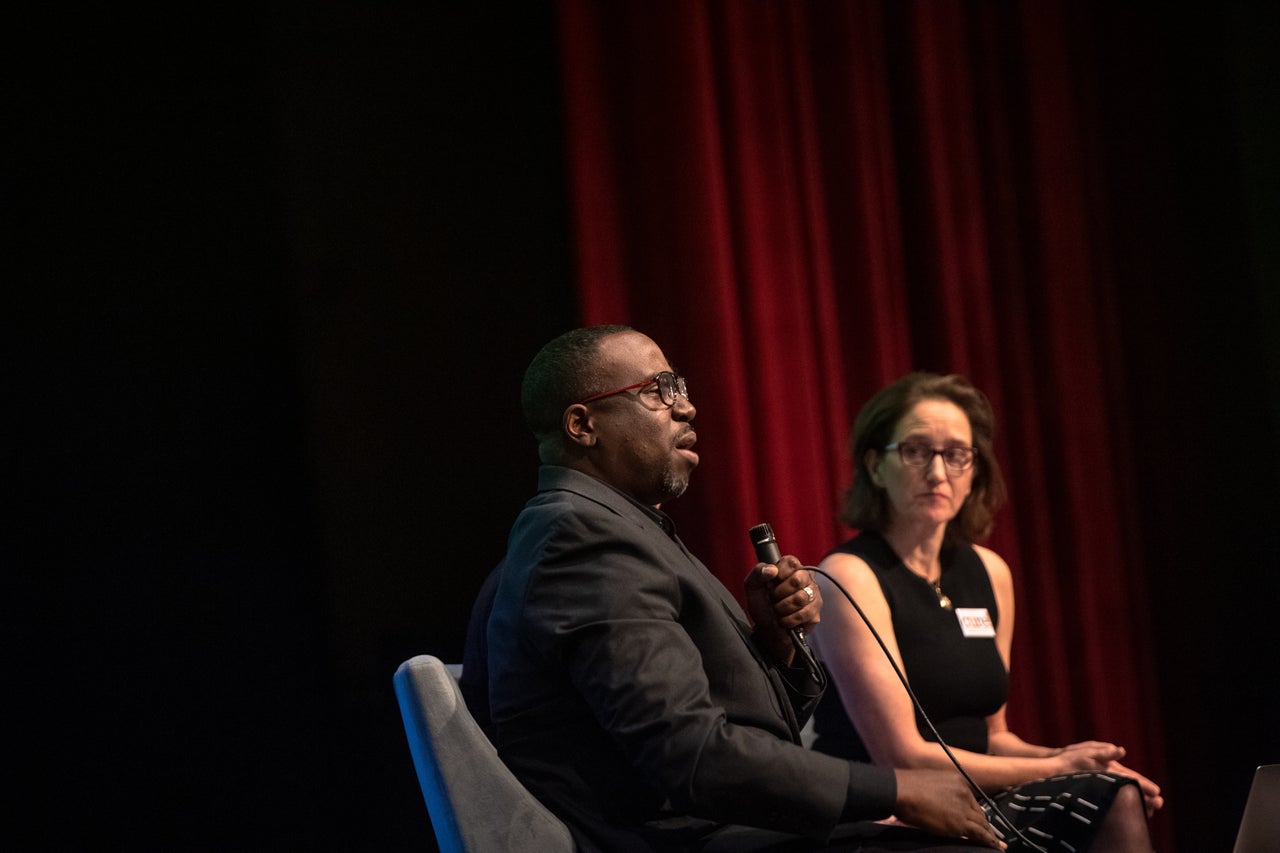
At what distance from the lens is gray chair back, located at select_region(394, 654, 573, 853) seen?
1.83m

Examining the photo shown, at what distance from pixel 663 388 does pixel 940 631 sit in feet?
3.77

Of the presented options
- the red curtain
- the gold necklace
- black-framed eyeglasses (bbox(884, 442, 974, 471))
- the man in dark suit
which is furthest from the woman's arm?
the man in dark suit

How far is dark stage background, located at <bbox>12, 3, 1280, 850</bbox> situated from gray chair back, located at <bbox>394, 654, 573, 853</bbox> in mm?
971

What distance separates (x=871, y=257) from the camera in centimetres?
367

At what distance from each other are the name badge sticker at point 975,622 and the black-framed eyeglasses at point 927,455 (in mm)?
350

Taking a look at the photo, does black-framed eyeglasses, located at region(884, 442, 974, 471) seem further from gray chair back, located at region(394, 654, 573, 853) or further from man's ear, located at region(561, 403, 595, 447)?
gray chair back, located at region(394, 654, 573, 853)

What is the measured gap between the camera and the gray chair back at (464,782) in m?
1.83

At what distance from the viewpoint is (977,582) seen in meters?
3.13

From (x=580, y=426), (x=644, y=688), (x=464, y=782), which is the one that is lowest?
(x=464, y=782)

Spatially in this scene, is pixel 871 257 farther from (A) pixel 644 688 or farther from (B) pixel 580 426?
(A) pixel 644 688

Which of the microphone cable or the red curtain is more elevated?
the red curtain

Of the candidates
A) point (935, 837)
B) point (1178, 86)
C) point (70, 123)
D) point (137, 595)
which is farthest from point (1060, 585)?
point (70, 123)

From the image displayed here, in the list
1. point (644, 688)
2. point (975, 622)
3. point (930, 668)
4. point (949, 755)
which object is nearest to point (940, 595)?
point (975, 622)

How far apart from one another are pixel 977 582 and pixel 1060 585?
1.00m
